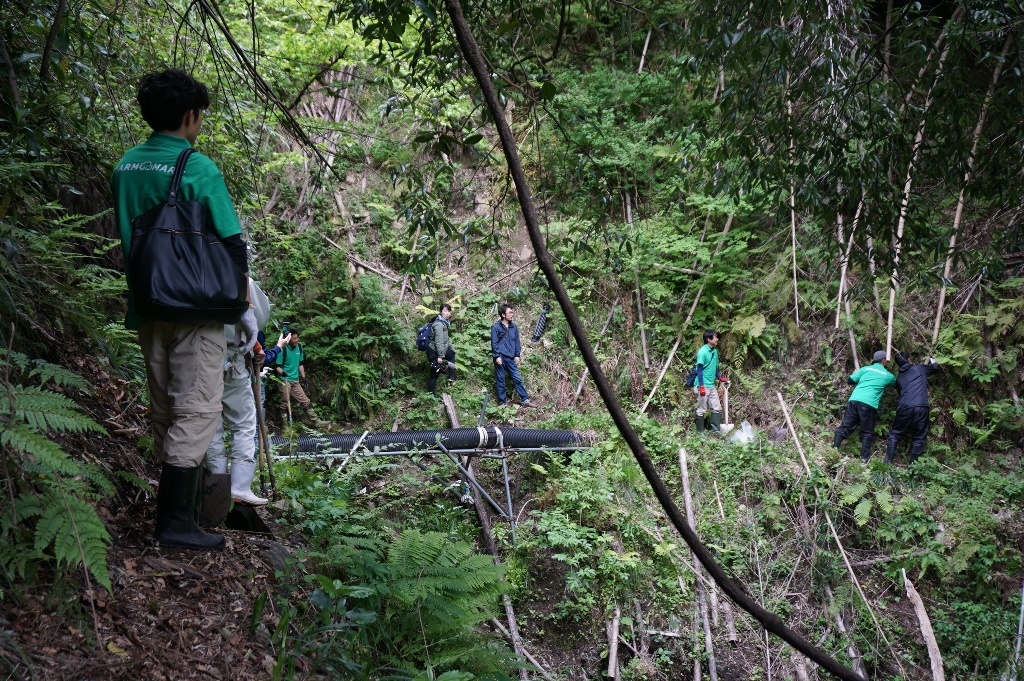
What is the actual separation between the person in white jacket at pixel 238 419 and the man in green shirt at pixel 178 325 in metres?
0.26

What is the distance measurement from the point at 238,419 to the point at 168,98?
1.42m

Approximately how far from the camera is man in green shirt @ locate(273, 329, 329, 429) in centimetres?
1024

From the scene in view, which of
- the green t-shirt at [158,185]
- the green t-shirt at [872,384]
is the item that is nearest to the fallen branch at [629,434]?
the green t-shirt at [158,185]

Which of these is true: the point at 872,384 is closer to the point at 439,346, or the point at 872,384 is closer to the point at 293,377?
the point at 439,346

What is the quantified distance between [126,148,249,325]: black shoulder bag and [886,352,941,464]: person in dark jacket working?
9.56m

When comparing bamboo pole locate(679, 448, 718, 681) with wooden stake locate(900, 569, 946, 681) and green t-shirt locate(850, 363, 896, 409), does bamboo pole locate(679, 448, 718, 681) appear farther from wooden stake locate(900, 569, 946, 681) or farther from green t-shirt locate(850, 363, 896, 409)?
green t-shirt locate(850, 363, 896, 409)

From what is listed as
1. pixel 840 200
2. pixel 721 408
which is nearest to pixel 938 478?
pixel 721 408

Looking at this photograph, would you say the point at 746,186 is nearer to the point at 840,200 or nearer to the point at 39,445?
the point at 840,200

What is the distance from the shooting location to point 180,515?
278cm

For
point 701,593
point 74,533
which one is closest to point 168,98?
point 74,533

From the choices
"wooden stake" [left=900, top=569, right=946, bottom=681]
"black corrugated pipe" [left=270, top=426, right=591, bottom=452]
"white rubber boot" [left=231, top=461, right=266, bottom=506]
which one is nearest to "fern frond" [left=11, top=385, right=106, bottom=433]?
"white rubber boot" [left=231, top=461, right=266, bottom=506]

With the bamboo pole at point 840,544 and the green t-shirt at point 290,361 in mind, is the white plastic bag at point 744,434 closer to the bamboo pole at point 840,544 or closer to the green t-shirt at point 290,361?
the bamboo pole at point 840,544

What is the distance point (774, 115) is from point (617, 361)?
27.0 ft

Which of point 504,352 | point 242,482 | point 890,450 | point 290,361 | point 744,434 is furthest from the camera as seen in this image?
point 504,352
